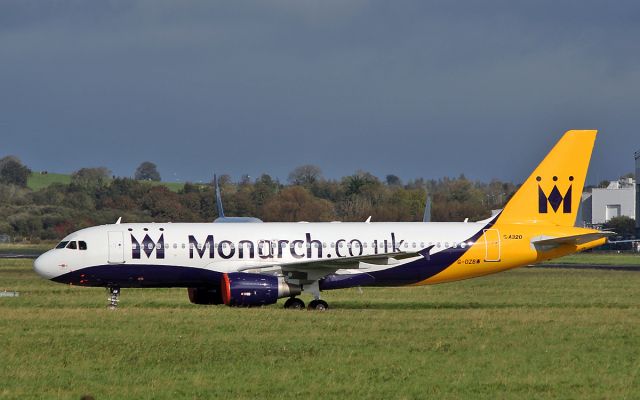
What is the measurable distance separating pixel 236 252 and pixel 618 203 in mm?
116067

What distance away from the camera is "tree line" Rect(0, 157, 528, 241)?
107562 millimetres

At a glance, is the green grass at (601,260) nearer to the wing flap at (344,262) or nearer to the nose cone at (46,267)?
the wing flap at (344,262)

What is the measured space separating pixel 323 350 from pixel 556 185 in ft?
65.9

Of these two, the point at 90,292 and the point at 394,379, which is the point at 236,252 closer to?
the point at 90,292

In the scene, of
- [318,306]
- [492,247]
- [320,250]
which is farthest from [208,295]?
[492,247]

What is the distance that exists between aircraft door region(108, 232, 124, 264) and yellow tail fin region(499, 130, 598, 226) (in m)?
14.0

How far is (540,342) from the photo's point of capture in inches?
1120

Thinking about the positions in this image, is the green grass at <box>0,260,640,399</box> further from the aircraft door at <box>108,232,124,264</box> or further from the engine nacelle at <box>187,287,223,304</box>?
the aircraft door at <box>108,232,124,264</box>

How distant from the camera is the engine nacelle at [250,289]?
39.0m

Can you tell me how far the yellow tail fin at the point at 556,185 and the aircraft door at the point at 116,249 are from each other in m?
14.0

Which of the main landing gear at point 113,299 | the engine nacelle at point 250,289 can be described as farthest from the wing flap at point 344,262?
Answer: the main landing gear at point 113,299

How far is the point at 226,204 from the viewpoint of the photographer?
127 m

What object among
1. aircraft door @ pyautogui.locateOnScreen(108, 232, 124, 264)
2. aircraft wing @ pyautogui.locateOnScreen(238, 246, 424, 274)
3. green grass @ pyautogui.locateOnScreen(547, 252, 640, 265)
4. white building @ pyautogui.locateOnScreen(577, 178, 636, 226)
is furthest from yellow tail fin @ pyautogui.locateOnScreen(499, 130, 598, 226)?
white building @ pyautogui.locateOnScreen(577, 178, 636, 226)

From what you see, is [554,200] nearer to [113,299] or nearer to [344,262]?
[344,262]
